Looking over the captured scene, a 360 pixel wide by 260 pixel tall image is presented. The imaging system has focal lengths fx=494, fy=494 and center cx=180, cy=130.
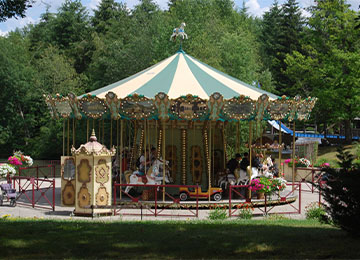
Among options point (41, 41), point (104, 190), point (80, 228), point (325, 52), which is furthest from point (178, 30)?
point (41, 41)

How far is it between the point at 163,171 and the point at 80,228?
6471 millimetres

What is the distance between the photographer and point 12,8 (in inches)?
457

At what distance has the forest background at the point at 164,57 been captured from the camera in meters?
36.6

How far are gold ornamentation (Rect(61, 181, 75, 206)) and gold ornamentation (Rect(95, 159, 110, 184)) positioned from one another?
5.38 ft

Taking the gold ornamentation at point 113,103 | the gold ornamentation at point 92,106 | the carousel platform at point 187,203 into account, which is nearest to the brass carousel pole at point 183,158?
the carousel platform at point 187,203

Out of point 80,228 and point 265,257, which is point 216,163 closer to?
point 80,228

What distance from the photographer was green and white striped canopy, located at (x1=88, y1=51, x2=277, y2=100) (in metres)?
16.8

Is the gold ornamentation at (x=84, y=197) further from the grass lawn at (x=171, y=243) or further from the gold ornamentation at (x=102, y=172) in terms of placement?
the grass lawn at (x=171, y=243)

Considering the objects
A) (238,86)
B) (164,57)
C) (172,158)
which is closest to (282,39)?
(164,57)

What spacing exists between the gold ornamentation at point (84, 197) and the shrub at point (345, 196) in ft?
24.4

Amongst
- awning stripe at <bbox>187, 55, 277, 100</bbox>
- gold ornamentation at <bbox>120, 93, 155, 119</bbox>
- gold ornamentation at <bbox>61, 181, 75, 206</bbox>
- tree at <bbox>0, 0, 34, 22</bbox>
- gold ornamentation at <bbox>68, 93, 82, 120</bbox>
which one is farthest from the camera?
awning stripe at <bbox>187, 55, 277, 100</bbox>

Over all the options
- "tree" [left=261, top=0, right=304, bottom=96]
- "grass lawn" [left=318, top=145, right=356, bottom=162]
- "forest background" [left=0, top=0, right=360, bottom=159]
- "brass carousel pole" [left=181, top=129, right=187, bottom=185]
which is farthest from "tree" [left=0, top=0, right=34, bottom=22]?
"tree" [left=261, top=0, right=304, bottom=96]

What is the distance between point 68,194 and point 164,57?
2060 centimetres

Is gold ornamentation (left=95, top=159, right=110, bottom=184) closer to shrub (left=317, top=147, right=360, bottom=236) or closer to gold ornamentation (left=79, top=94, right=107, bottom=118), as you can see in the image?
gold ornamentation (left=79, top=94, right=107, bottom=118)
